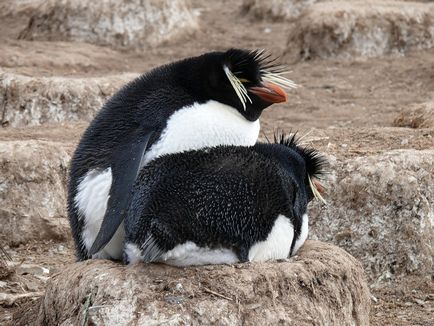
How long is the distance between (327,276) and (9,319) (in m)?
1.77

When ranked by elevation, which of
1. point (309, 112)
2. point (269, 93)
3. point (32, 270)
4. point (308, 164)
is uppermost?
point (269, 93)

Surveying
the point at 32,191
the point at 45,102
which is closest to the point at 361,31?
the point at 45,102

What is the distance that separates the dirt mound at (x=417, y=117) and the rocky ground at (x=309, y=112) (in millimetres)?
18

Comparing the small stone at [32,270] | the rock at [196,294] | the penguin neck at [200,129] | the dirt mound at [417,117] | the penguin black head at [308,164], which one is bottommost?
the small stone at [32,270]

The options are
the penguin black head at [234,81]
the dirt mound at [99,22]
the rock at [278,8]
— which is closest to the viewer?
the penguin black head at [234,81]

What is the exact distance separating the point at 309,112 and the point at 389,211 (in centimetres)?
507

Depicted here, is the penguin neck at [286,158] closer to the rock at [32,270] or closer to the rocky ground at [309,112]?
the rocky ground at [309,112]

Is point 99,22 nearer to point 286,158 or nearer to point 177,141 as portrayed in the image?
point 286,158

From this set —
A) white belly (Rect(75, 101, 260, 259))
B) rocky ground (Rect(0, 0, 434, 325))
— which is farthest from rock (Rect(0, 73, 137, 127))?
white belly (Rect(75, 101, 260, 259))

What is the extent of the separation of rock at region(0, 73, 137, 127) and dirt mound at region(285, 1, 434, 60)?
4891 millimetres

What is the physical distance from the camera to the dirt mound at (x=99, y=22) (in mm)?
15430

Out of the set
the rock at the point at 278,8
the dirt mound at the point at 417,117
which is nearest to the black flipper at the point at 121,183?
the dirt mound at the point at 417,117

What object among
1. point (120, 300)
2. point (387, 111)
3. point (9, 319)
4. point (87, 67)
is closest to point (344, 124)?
point (387, 111)

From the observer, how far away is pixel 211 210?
4520mm
